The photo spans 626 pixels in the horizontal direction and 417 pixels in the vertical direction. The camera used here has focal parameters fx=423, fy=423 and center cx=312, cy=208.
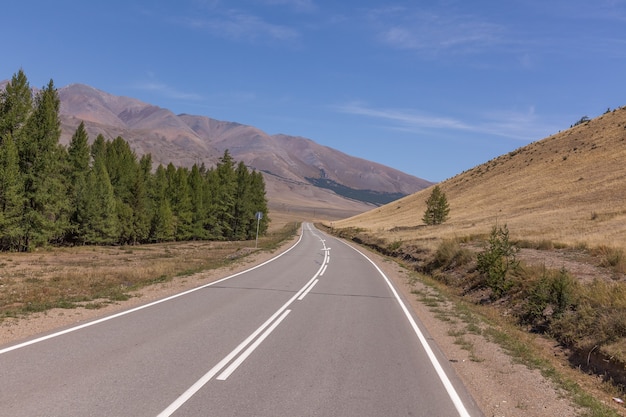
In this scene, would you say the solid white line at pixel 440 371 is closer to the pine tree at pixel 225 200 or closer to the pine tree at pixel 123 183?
the pine tree at pixel 123 183

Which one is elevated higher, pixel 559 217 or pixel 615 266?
pixel 559 217

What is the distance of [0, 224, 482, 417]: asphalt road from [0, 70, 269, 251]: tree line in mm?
30416

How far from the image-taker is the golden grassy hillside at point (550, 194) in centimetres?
3322

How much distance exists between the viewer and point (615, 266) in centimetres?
1616

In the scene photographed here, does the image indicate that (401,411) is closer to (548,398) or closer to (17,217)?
(548,398)

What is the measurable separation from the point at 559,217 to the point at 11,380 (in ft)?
146

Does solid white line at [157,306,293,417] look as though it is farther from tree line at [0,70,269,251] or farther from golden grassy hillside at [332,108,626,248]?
tree line at [0,70,269,251]

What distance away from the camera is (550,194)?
58281 mm

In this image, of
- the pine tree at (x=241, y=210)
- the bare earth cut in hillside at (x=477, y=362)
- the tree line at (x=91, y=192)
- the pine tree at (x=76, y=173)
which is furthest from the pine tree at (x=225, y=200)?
the bare earth cut in hillside at (x=477, y=362)

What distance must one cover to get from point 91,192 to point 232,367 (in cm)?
4680

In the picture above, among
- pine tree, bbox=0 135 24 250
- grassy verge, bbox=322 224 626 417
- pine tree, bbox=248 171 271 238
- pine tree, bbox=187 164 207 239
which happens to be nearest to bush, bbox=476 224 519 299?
grassy verge, bbox=322 224 626 417

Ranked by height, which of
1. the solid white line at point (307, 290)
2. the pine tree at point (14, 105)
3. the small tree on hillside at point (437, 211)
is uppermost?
the pine tree at point (14, 105)

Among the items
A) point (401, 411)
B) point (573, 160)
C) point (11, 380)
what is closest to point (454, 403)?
point (401, 411)

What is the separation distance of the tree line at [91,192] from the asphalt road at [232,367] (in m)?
30.4
